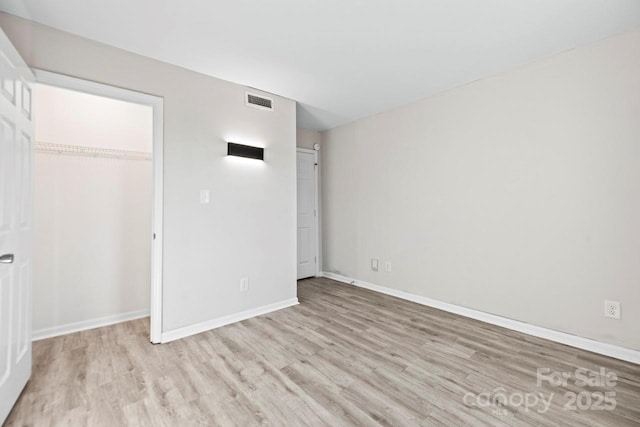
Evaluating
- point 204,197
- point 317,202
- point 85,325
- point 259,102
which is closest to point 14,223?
point 204,197

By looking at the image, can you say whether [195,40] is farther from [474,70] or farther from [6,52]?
[474,70]

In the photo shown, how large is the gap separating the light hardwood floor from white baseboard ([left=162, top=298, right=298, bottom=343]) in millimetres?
97

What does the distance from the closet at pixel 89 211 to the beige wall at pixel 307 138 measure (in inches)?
86.1

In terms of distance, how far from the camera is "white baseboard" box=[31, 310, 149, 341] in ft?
8.68

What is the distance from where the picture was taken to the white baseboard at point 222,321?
2.62 m

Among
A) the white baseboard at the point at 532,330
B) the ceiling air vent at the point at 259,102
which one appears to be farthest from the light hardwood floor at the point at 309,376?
the ceiling air vent at the point at 259,102

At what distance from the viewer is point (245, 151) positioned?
309cm

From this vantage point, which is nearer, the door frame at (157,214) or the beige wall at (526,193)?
the beige wall at (526,193)

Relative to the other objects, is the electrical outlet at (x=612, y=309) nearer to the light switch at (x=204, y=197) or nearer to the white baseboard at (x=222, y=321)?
the white baseboard at (x=222, y=321)

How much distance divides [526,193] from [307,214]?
3052 mm

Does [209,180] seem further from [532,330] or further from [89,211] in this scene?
[532,330]

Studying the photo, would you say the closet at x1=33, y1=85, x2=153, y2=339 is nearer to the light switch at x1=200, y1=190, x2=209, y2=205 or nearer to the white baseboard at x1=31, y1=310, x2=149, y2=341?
the white baseboard at x1=31, y1=310, x2=149, y2=341

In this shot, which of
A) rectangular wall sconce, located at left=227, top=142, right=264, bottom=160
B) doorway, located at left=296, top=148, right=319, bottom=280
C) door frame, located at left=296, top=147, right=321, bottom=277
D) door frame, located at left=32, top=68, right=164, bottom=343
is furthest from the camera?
door frame, located at left=296, top=147, right=321, bottom=277

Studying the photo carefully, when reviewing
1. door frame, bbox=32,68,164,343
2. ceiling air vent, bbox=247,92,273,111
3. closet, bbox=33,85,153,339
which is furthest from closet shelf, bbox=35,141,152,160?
ceiling air vent, bbox=247,92,273,111
